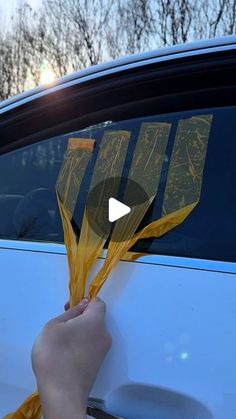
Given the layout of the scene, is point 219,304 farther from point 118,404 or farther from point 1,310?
point 1,310

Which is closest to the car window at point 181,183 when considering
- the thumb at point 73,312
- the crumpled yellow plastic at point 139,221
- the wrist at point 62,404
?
the crumpled yellow plastic at point 139,221

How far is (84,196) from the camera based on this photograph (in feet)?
4.69

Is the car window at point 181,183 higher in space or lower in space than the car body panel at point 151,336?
higher

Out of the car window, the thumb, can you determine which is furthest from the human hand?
the car window

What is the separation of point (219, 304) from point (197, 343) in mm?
101

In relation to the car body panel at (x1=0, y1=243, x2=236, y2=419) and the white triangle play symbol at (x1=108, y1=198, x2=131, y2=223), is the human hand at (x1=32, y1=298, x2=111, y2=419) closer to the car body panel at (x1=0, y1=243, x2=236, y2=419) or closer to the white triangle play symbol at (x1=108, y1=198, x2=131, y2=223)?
the car body panel at (x1=0, y1=243, x2=236, y2=419)

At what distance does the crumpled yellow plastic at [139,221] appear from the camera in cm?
123

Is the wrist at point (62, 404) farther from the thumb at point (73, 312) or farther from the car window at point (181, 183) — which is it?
the car window at point (181, 183)

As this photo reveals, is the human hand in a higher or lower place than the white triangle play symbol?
lower

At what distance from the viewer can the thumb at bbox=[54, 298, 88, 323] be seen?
3.79ft

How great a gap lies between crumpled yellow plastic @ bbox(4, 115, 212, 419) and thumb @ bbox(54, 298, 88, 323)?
2 centimetres

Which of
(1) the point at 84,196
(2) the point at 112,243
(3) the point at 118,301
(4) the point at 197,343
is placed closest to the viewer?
(4) the point at 197,343

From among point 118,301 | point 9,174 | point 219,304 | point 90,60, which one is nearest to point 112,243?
point 118,301
